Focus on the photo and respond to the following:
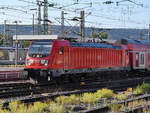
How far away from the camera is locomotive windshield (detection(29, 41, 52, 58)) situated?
56.4ft

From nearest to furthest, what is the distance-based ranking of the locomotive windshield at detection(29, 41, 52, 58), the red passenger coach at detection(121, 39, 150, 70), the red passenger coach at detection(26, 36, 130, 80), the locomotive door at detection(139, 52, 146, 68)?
the red passenger coach at detection(26, 36, 130, 80) < the locomotive windshield at detection(29, 41, 52, 58) < the red passenger coach at detection(121, 39, 150, 70) < the locomotive door at detection(139, 52, 146, 68)

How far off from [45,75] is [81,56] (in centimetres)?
403

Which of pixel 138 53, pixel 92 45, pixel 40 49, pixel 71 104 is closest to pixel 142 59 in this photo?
pixel 138 53

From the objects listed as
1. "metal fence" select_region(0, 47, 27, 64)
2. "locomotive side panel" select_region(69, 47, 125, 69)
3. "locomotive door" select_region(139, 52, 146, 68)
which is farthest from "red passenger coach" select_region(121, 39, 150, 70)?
"metal fence" select_region(0, 47, 27, 64)

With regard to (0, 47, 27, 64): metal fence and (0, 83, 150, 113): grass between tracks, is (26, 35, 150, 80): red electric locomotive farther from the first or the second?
(0, 47, 27, 64): metal fence

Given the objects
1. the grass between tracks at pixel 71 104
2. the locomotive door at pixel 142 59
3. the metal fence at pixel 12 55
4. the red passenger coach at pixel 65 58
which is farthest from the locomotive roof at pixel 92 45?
the metal fence at pixel 12 55

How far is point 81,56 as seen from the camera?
19578mm

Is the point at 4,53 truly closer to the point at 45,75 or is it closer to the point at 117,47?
the point at 117,47

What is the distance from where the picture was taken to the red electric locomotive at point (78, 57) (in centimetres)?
1697

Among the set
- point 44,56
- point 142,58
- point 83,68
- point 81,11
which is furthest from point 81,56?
point 81,11

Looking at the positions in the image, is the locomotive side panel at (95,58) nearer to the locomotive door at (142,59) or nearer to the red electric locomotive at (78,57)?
the red electric locomotive at (78,57)

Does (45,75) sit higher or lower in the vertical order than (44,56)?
lower

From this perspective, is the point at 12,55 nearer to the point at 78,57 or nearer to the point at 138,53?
the point at 138,53

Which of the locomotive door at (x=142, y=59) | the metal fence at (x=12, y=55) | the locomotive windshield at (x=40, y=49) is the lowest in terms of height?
the metal fence at (x=12, y=55)
